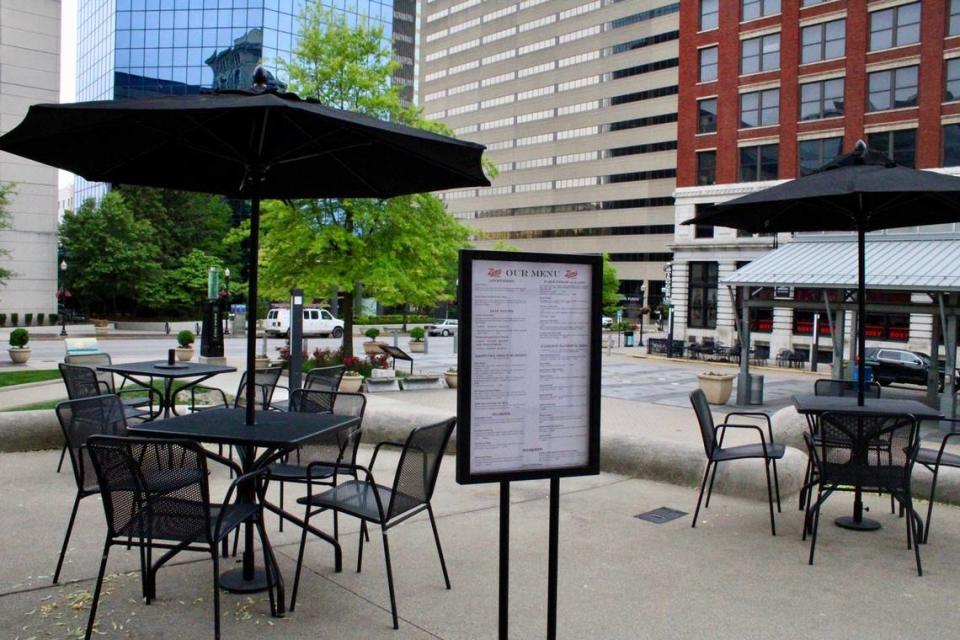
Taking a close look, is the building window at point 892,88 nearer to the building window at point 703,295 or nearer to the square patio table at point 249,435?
the building window at point 703,295

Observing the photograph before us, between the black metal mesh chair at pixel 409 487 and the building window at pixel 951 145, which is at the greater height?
the building window at pixel 951 145

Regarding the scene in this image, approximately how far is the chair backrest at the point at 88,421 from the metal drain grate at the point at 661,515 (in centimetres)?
437

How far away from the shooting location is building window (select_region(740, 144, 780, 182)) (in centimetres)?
4347

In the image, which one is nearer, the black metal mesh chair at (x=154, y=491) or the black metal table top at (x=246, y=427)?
the black metal mesh chair at (x=154, y=491)

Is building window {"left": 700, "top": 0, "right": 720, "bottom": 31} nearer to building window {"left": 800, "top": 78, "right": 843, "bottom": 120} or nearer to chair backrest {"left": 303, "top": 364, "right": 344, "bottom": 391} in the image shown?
building window {"left": 800, "top": 78, "right": 843, "bottom": 120}

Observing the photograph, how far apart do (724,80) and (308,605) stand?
45.9m

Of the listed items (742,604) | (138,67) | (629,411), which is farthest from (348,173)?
(138,67)

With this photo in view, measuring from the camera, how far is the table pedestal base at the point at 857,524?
261 inches

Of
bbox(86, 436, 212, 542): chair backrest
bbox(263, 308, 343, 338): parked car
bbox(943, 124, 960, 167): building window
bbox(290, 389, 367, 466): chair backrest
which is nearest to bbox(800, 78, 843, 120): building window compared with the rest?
bbox(943, 124, 960, 167): building window

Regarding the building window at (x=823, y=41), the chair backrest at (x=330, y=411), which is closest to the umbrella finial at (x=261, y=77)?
the chair backrest at (x=330, y=411)

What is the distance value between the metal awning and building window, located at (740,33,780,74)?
24.0m

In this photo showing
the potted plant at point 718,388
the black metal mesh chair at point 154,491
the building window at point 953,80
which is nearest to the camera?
the black metal mesh chair at point 154,491

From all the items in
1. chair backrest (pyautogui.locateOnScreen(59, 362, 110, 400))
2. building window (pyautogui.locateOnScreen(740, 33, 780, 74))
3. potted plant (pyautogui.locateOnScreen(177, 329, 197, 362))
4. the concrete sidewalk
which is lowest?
the concrete sidewalk

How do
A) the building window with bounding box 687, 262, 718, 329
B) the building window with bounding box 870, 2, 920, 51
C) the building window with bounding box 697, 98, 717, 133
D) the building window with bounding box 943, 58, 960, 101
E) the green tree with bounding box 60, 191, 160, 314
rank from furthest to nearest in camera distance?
the green tree with bounding box 60, 191, 160, 314 < the building window with bounding box 687, 262, 718, 329 < the building window with bounding box 697, 98, 717, 133 < the building window with bounding box 870, 2, 920, 51 < the building window with bounding box 943, 58, 960, 101
